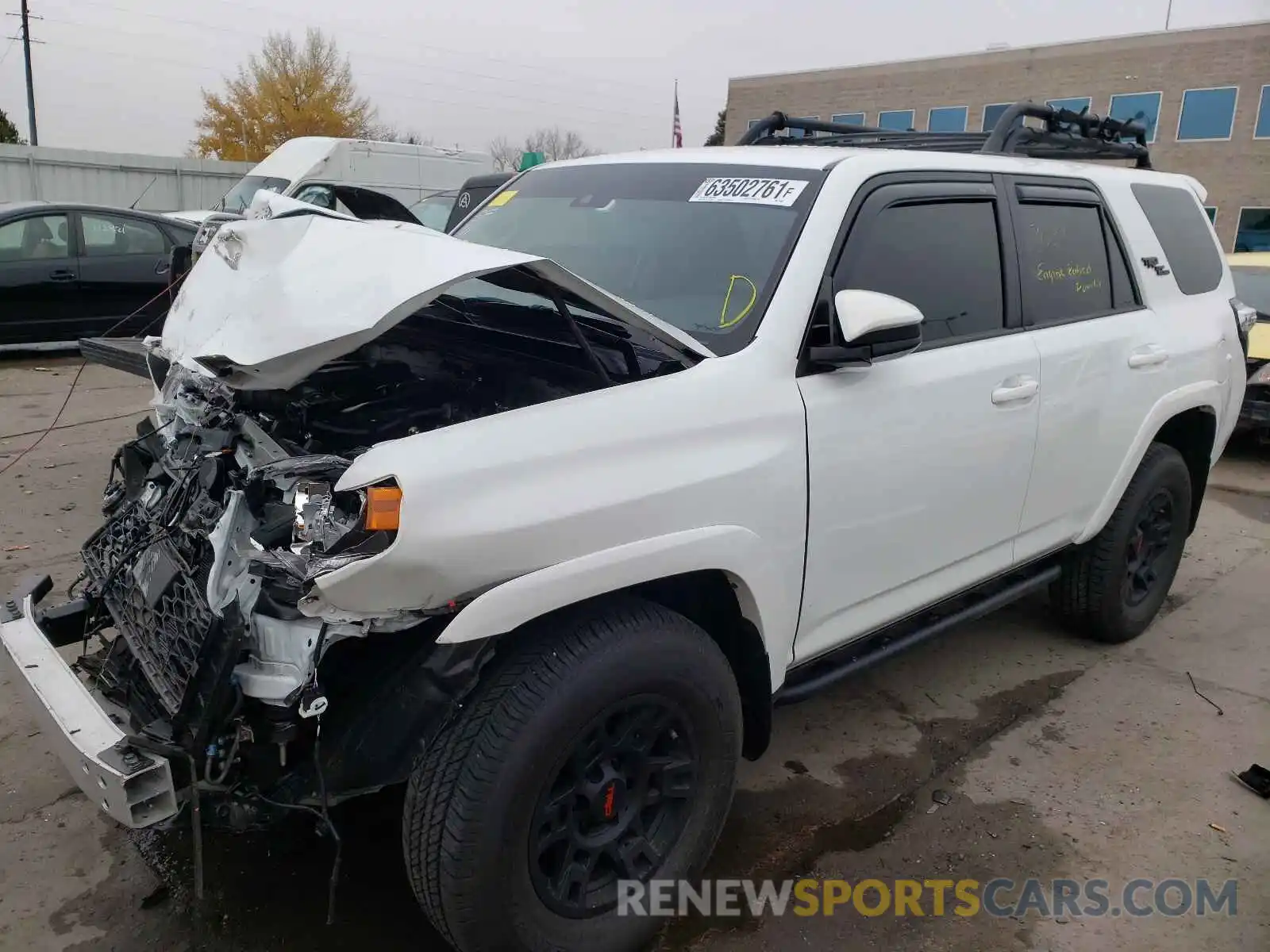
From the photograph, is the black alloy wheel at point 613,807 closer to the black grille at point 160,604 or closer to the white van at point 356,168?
the black grille at point 160,604

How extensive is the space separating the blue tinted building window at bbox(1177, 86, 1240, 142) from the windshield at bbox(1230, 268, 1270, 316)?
22.9 meters

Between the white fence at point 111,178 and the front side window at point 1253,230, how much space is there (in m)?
27.0

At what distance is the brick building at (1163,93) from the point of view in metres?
26.9

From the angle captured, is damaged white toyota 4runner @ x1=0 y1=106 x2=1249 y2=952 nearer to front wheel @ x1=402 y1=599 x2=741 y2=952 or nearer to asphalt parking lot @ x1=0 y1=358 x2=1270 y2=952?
front wheel @ x1=402 y1=599 x2=741 y2=952

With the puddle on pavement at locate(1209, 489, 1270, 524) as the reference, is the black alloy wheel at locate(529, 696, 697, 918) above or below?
above

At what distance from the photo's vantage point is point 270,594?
82.9 inches

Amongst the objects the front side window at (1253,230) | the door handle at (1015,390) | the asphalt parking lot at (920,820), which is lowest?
the front side window at (1253,230)

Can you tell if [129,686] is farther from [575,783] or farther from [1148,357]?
[1148,357]

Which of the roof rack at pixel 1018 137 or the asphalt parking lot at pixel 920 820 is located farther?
the roof rack at pixel 1018 137

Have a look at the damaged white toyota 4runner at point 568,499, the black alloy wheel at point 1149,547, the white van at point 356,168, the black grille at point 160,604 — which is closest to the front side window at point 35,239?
the white van at point 356,168

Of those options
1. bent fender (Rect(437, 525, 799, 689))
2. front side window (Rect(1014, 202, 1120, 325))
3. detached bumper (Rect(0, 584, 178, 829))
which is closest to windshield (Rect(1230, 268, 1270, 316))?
front side window (Rect(1014, 202, 1120, 325))

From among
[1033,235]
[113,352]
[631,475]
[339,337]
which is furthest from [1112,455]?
[113,352]

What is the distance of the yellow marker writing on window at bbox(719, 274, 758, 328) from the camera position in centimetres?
263

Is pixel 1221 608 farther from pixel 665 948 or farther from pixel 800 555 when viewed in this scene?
pixel 665 948
